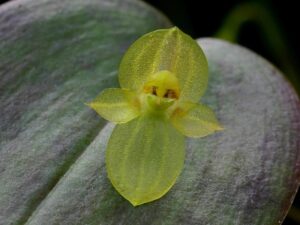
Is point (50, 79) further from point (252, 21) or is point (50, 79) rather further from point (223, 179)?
point (252, 21)

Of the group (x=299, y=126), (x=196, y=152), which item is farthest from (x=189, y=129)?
(x=299, y=126)

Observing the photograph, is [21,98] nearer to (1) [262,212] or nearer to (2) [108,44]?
(2) [108,44]

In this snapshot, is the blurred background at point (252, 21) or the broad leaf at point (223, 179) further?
the blurred background at point (252, 21)

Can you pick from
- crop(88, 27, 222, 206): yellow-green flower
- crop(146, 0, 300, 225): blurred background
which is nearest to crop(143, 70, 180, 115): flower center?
crop(88, 27, 222, 206): yellow-green flower

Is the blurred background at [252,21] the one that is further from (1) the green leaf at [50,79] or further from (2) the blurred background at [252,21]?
(1) the green leaf at [50,79]

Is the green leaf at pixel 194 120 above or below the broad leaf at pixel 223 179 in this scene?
above

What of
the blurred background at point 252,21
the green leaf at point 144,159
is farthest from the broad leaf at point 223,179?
the blurred background at point 252,21

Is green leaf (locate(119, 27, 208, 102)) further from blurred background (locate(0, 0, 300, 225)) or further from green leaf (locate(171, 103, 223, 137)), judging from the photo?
blurred background (locate(0, 0, 300, 225))

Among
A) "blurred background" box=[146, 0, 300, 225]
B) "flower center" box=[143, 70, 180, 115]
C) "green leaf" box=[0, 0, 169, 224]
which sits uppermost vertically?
"flower center" box=[143, 70, 180, 115]
